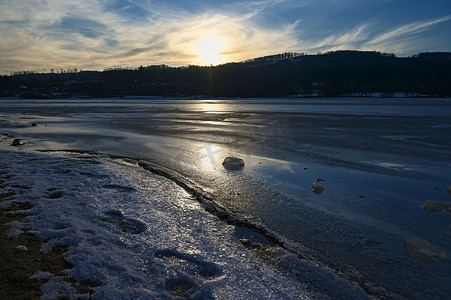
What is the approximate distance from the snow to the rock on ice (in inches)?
52.4

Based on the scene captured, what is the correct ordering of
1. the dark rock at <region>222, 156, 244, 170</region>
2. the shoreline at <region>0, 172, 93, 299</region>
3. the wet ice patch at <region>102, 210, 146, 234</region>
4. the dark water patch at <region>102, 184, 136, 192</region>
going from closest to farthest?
the shoreline at <region>0, 172, 93, 299</region>, the wet ice patch at <region>102, 210, 146, 234</region>, the dark water patch at <region>102, 184, 136, 192</region>, the dark rock at <region>222, 156, 244, 170</region>

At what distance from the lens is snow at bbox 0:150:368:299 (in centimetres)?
306

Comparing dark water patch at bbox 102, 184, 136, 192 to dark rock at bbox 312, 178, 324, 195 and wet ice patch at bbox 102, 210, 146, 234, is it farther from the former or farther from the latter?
dark rock at bbox 312, 178, 324, 195

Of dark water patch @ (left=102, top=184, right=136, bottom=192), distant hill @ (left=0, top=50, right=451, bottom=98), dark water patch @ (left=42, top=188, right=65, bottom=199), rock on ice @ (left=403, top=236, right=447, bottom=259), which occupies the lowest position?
rock on ice @ (left=403, top=236, right=447, bottom=259)

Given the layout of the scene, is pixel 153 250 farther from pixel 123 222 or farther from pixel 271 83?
pixel 271 83

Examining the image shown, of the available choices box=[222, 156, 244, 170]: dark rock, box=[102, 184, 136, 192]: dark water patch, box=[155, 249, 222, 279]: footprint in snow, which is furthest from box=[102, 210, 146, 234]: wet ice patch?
box=[222, 156, 244, 170]: dark rock

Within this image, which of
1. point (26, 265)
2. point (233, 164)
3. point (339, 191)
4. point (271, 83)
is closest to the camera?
point (26, 265)

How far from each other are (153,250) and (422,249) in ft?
11.6

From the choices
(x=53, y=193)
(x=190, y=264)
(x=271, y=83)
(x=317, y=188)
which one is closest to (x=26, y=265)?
(x=190, y=264)

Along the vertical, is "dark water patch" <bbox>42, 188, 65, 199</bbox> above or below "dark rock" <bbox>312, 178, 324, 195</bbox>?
above

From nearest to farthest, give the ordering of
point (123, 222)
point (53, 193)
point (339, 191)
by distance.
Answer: point (123, 222) < point (53, 193) < point (339, 191)

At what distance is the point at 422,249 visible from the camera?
3.90 meters

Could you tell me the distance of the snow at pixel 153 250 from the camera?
306 centimetres

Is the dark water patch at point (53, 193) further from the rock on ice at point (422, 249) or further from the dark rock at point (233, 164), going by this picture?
the rock on ice at point (422, 249)
